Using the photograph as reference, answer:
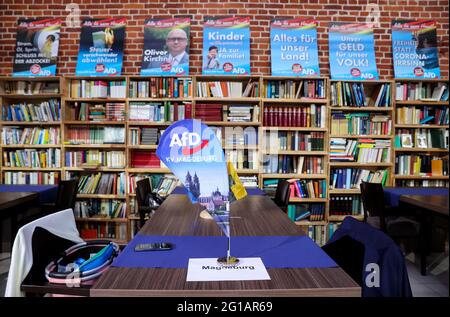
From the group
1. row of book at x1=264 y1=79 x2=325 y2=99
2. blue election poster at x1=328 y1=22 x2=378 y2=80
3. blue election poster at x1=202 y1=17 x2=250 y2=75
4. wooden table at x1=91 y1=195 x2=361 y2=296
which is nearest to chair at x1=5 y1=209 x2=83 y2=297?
wooden table at x1=91 y1=195 x2=361 y2=296

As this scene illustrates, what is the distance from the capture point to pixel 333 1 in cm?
449

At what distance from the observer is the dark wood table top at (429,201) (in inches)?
98.5

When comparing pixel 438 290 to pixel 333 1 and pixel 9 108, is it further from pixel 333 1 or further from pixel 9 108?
pixel 9 108

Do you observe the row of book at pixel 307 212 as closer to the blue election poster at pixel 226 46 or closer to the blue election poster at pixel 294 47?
the blue election poster at pixel 294 47

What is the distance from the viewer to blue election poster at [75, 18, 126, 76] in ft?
14.1

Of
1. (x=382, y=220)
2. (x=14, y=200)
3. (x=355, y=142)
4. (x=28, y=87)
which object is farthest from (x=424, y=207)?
(x=28, y=87)

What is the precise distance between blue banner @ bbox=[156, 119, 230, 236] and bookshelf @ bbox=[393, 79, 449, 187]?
3599 mm

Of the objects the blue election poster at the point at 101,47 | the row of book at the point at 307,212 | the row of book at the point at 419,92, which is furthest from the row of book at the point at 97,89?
the row of book at the point at 419,92

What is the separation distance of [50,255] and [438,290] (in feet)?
9.52

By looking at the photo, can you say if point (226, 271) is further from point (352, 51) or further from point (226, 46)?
point (352, 51)

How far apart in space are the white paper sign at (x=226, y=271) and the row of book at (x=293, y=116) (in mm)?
3087

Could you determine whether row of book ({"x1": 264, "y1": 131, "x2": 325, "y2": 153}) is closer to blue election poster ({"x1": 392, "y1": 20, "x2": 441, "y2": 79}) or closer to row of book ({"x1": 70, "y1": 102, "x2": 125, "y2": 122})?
blue election poster ({"x1": 392, "y1": 20, "x2": 441, "y2": 79})

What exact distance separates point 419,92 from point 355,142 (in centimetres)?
104

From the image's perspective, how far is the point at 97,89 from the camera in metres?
4.23
